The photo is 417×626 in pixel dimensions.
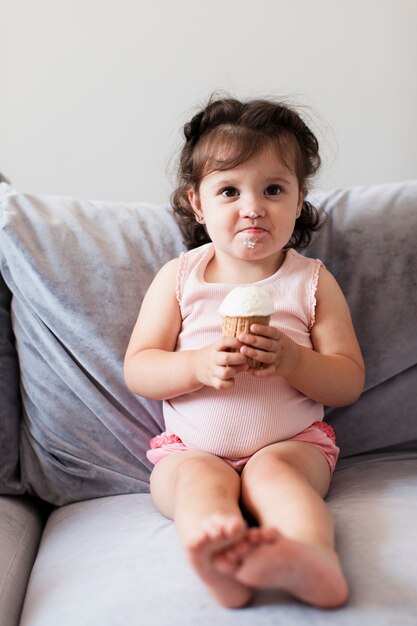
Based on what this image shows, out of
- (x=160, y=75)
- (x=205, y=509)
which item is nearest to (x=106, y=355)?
(x=205, y=509)

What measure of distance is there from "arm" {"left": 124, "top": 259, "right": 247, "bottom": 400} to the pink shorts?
89mm

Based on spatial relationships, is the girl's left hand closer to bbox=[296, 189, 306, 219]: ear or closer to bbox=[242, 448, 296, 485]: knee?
bbox=[242, 448, 296, 485]: knee

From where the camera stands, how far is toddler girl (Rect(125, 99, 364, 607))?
130 centimetres

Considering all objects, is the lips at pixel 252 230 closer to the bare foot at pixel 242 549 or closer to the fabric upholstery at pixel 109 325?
the fabric upholstery at pixel 109 325

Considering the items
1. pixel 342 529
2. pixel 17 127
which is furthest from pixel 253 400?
pixel 17 127

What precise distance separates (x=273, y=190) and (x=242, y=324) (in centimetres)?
38

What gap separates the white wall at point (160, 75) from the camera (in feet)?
7.22

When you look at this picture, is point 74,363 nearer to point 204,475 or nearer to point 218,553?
point 204,475

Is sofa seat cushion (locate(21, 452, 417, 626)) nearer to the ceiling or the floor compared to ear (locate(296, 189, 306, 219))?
nearer to the floor

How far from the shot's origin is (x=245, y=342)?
1279 mm

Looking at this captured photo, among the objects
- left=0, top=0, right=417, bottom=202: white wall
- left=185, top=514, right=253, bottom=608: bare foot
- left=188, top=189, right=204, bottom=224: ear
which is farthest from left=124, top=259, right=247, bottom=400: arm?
left=0, top=0, right=417, bottom=202: white wall

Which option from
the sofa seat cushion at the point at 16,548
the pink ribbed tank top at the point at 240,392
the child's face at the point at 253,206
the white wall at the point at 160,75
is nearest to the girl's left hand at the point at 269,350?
the pink ribbed tank top at the point at 240,392

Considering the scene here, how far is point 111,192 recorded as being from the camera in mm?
2285

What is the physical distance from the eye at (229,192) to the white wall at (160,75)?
71 centimetres
